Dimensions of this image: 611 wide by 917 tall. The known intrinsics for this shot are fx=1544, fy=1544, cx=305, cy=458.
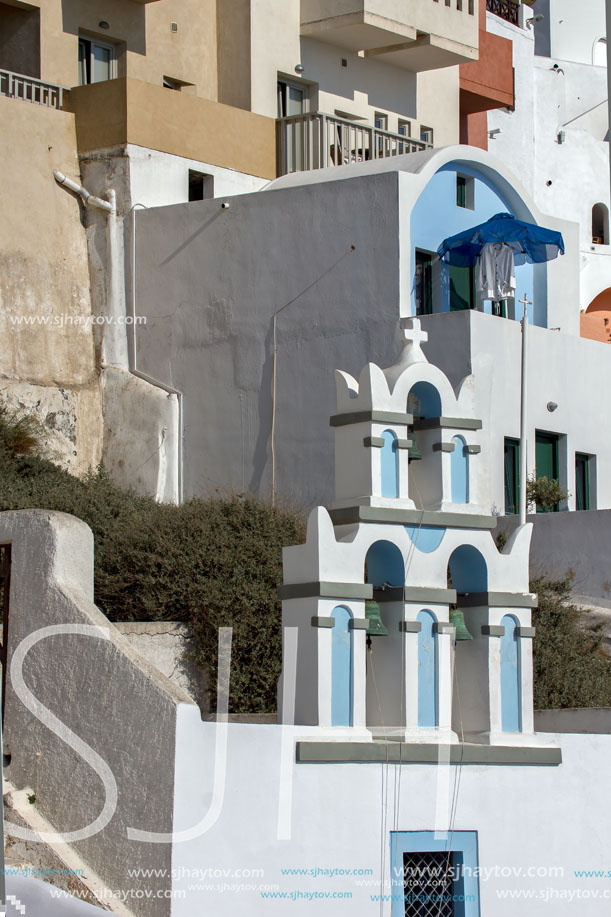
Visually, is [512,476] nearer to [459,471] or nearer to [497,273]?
[497,273]

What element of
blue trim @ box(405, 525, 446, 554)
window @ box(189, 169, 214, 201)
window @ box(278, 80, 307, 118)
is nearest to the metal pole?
window @ box(189, 169, 214, 201)

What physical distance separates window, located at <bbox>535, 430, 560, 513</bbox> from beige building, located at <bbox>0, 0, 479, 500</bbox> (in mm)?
5137

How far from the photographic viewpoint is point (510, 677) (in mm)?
11938

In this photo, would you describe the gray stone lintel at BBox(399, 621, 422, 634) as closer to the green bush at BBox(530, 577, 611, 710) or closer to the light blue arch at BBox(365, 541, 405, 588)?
the light blue arch at BBox(365, 541, 405, 588)

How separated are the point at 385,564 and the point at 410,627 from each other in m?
0.55

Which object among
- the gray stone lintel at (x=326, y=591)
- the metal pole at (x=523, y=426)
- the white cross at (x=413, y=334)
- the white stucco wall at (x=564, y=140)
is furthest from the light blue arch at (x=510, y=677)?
the white stucco wall at (x=564, y=140)

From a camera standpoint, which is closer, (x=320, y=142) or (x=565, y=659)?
(x=565, y=659)

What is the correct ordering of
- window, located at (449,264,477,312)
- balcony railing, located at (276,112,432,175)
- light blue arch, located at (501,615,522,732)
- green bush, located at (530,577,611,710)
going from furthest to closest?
balcony railing, located at (276,112,432,175), window, located at (449,264,477,312), green bush, located at (530,577,611,710), light blue arch, located at (501,615,522,732)

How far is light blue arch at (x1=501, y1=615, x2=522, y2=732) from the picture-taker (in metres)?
11.8

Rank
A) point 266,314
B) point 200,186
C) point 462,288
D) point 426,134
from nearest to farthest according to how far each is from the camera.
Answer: point 266,314 → point 462,288 → point 200,186 → point 426,134

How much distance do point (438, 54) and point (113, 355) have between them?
30.9 feet

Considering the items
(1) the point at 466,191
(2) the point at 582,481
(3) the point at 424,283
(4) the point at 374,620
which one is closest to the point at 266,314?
(3) the point at 424,283

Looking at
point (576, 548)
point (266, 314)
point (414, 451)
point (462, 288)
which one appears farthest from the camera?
point (462, 288)

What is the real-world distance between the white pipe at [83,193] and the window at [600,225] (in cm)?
2134
